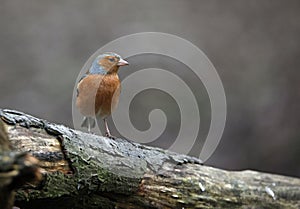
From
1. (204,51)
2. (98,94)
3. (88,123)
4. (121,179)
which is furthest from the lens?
(204,51)

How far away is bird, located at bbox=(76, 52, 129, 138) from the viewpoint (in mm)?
3189

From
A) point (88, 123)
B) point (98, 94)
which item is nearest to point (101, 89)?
point (98, 94)

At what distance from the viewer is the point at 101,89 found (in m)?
3.19

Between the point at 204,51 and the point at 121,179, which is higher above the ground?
the point at 204,51

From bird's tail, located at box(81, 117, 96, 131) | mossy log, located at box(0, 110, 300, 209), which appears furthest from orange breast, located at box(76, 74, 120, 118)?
mossy log, located at box(0, 110, 300, 209)

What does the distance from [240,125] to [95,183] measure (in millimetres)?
4226

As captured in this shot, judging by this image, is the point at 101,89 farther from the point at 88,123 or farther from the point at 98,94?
the point at 88,123

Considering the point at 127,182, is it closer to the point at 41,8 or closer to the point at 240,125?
the point at 240,125

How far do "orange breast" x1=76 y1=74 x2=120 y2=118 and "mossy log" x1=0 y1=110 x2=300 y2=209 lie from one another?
0.69 m

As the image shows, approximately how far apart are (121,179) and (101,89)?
1.06 m

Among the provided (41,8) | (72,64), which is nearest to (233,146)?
(72,64)

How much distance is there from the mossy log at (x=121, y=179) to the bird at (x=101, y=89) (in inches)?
27.3

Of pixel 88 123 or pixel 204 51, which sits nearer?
Result: pixel 88 123

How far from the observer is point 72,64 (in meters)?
6.43
